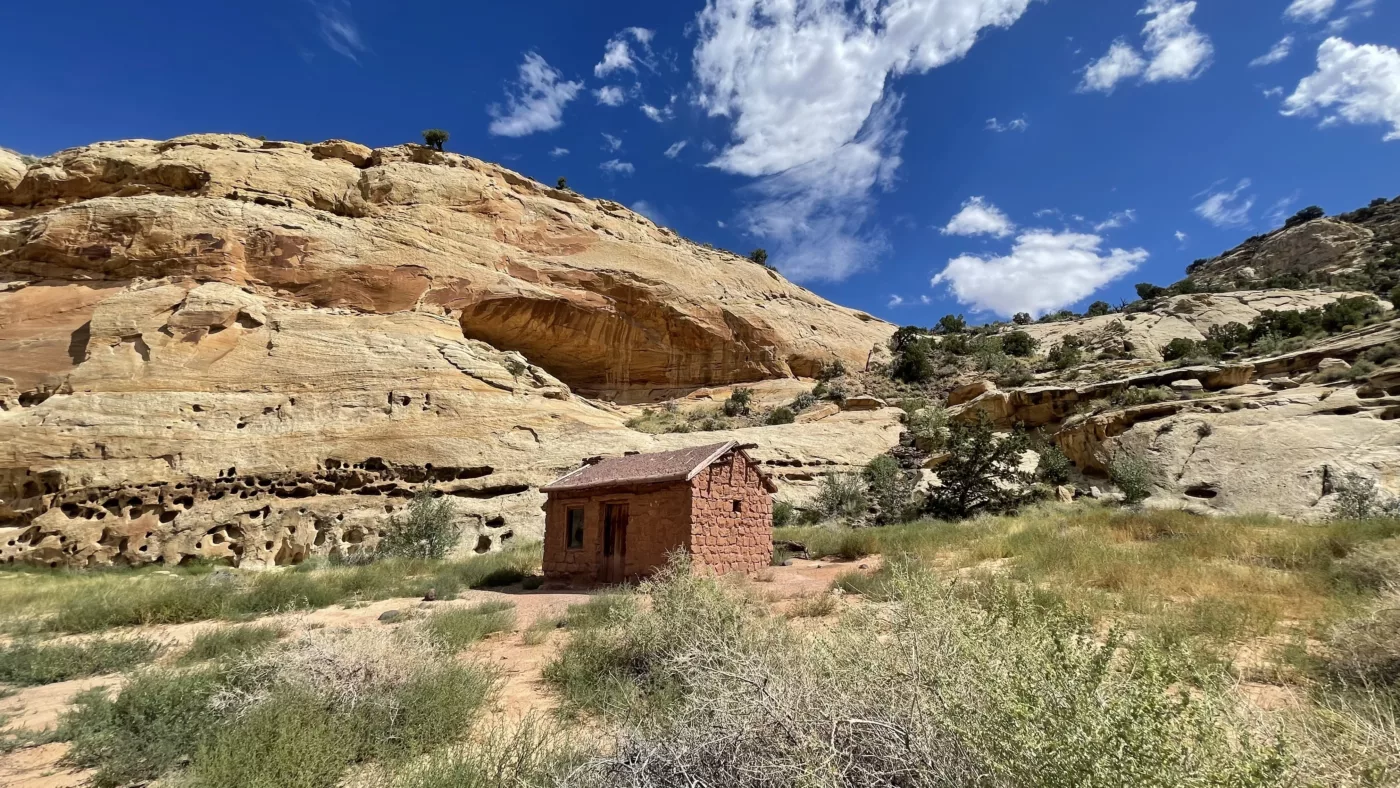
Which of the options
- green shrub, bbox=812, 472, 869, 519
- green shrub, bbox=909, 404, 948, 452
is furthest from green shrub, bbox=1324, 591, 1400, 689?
green shrub, bbox=909, 404, 948, 452

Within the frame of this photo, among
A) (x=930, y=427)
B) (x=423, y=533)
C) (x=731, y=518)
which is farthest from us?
(x=930, y=427)

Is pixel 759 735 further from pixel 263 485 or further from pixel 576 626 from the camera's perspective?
pixel 263 485

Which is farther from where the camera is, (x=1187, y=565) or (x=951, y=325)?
(x=951, y=325)

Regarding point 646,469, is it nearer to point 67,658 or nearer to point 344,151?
point 67,658

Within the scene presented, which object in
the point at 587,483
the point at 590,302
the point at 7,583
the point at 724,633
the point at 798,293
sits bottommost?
the point at 7,583

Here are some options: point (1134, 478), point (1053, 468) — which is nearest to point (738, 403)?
point (1053, 468)

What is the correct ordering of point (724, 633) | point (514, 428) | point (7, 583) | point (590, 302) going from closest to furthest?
point (724, 633) < point (7, 583) < point (514, 428) < point (590, 302)

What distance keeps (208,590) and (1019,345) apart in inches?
1665

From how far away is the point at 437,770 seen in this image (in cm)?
370

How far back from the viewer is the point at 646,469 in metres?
14.9

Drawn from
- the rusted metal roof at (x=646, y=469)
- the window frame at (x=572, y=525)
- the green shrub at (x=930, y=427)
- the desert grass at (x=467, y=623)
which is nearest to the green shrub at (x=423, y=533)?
the rusted metal roof at (x=646, y=469)

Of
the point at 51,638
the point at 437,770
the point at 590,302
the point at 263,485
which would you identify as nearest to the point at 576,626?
the point at 437,770

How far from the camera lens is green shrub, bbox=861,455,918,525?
20938mm

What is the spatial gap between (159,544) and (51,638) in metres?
11.6
